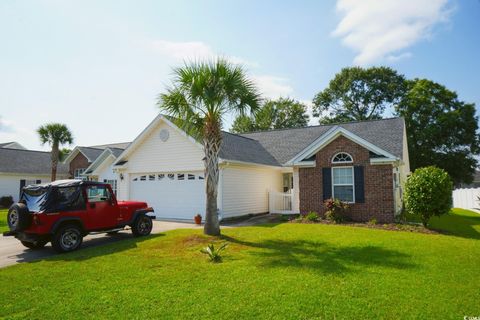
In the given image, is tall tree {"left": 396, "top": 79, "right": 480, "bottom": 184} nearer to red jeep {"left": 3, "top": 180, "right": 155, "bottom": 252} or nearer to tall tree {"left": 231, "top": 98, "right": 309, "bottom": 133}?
tall tree {"left": 231, "top": 98, "right": 309, "bottom": 133}

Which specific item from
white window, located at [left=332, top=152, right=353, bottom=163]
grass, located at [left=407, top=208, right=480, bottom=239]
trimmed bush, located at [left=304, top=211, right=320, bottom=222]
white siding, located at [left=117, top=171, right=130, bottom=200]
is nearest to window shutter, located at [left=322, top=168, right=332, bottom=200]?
white window, located at [left=332, top=152, right=353, bottom=163]

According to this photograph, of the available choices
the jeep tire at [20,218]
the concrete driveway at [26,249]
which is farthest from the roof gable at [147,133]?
the jeep tire at [20,218]

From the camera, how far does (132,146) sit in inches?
771

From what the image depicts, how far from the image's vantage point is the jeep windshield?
9.43 metres

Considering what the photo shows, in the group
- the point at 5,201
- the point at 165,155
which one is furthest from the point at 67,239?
the point at 5,201

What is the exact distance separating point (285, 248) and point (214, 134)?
4916mm

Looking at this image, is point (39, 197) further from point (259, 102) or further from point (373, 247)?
point (373, 247)

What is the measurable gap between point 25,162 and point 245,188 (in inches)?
1112

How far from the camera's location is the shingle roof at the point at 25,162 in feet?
104

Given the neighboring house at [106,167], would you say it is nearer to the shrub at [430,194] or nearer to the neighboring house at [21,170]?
the neighboring house at [21,170]

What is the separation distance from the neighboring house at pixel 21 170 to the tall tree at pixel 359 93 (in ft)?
116

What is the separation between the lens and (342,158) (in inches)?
627

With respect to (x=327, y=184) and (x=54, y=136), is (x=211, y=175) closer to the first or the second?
(x=327, y=184)

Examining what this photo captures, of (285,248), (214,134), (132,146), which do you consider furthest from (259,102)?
(132,146)
